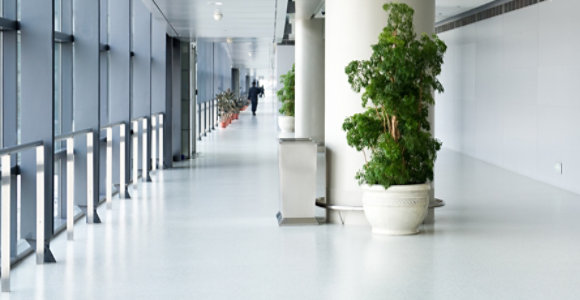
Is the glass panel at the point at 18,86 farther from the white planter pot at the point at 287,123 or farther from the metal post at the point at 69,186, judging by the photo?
the white planter pot at the point at 287,123

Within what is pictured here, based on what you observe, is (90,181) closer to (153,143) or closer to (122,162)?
(122,162)

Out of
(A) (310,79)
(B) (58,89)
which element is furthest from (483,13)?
(B) (58,89)

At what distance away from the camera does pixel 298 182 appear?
9.41 metres

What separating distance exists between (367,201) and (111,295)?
11.3 ft

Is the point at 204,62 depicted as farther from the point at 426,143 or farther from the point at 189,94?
the point at 426,143

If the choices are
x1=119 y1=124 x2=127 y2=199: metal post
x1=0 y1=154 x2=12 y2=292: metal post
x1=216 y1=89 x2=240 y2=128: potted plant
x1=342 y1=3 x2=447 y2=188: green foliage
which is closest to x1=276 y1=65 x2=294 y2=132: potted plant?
x1=216 y1=89 x2=240 y2=128: potted plant

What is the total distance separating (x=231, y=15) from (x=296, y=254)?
7.51 m

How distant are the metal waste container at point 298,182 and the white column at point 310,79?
10466mm

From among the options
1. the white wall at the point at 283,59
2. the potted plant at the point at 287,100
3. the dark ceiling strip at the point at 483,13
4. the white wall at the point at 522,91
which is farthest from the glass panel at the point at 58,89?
A: the white wall at the point at 283,59

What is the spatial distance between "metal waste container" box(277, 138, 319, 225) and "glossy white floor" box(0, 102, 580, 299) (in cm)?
31

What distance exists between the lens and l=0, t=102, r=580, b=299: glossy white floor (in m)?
6.18

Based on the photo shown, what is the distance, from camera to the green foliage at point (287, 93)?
2473 centimetres

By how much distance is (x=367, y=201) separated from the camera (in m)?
8.65

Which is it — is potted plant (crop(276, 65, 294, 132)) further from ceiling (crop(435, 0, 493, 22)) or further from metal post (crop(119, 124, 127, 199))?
metal post (crop(119, 124, 127, 199))
